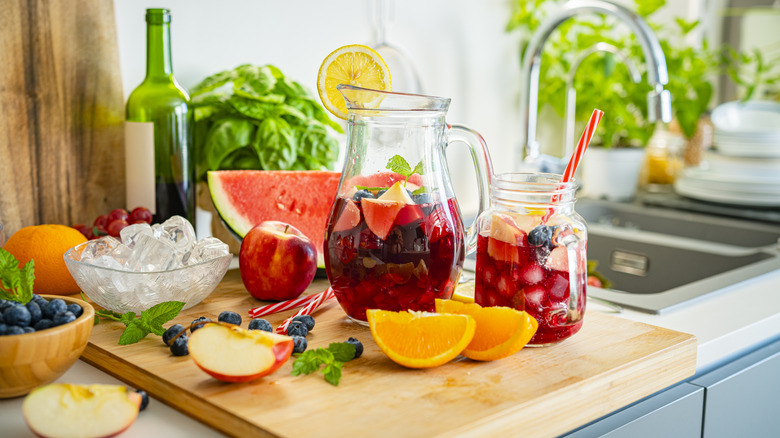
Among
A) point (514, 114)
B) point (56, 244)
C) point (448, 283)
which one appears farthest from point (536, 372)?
point (514, 114)

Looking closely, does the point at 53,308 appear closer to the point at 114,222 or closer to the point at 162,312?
the point at 162,312

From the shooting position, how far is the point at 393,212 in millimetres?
1035

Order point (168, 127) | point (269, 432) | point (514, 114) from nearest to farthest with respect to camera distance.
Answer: point (269, 432) < point (168, 127) < point (514, 114)

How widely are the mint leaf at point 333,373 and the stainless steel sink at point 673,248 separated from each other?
1.04 m

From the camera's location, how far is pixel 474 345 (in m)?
0.96

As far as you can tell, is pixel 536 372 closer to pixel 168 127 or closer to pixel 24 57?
pixel 168 127

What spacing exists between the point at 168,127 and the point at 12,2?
32 cm

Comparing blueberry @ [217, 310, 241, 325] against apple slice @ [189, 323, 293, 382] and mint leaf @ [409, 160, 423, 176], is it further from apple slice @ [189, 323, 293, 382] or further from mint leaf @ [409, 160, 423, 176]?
mint leaf @ [409, 160, 423, 176]

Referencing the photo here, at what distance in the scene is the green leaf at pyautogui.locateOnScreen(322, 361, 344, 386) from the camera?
2.87 feet

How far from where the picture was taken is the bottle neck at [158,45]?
1.38 meters

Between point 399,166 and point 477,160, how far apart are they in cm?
14

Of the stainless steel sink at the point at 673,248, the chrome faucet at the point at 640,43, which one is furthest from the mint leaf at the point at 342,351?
the chrome faucet at the point at 640,43

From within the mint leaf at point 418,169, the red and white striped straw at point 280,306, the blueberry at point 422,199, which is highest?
the mint leaf at point 418,169

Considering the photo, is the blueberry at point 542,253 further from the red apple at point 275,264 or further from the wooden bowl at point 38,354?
the wooden bowl at point 38,354
